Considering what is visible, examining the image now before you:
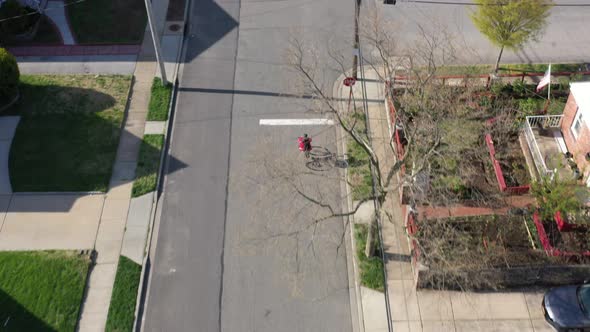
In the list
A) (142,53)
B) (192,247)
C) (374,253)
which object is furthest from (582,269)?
(142,53)

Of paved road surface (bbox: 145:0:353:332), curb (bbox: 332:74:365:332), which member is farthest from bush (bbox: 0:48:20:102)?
curb (bbox: 332:74:365:332)

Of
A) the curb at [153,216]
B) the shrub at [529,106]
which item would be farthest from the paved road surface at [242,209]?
the shrub at [529,106]

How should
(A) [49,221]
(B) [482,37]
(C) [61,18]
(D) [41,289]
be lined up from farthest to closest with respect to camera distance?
(C) [61,18], (B) [482,37], (A) [49,221], (D) [41,289]

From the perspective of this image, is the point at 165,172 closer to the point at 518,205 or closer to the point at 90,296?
the point at 90,296

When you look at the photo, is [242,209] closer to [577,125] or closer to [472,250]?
[472,250]

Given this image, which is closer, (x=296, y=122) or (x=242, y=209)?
(x=242, y=209)

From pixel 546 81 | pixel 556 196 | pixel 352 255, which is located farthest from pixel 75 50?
pixel 556 196
